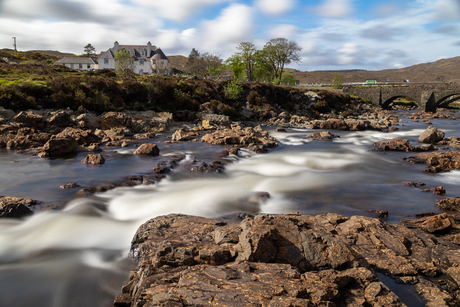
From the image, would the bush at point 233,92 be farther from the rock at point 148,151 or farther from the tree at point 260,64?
the tree at point 260,64

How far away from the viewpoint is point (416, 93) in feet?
224

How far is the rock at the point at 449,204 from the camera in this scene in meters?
10.0

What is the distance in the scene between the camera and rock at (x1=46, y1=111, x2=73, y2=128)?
2461cm

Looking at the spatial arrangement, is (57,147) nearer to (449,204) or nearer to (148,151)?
(148,151)

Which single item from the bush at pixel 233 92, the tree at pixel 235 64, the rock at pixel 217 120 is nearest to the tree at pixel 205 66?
the tree at pixel 235 64

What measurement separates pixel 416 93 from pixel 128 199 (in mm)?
77870

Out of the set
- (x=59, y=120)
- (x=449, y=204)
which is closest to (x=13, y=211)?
(x=449, y=204)

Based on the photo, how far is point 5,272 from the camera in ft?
21.6

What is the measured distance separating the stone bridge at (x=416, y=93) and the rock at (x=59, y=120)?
73074 mm

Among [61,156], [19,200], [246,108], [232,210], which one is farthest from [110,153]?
[246,108]

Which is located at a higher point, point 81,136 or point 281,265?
point 81,136

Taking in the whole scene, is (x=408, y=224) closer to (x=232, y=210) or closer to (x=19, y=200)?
(x=232, y=210)

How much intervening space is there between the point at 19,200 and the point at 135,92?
29965 millimetres

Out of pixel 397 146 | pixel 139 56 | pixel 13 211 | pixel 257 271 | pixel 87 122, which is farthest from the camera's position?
pixel 139 56
